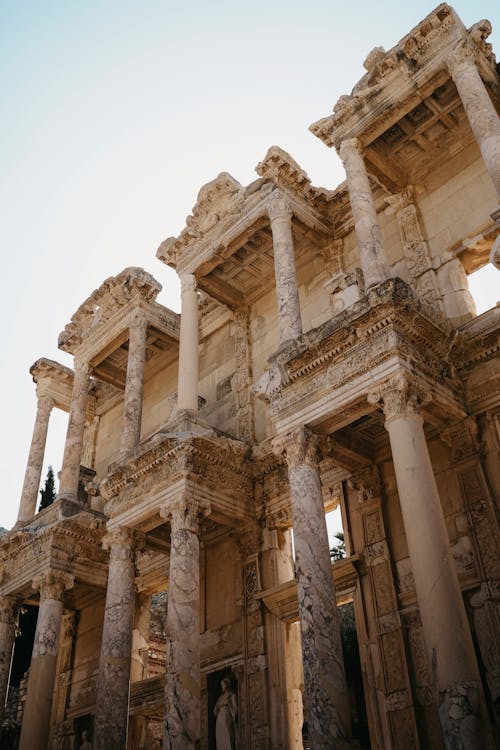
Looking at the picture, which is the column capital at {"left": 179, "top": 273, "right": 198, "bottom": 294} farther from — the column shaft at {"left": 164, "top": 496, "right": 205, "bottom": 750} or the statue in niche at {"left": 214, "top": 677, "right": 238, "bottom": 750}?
the statue in niche at {"left": 214, "top": 677, "right": 238, "bottom": 750}

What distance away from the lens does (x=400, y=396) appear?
10695 millimetres

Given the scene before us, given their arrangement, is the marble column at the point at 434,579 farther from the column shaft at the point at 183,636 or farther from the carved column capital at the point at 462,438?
the column shaft at the point at 183,636

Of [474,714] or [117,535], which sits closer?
[474,714]

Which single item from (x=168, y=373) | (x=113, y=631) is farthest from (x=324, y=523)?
(x=168, y=373)

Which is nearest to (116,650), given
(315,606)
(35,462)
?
(315,606)

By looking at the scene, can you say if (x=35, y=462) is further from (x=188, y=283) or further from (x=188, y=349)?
(x=188, y=283)

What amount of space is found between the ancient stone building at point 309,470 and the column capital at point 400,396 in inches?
1.6

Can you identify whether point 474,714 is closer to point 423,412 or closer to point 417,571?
point 417,571

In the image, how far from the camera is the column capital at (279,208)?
50.0 ft

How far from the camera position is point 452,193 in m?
14.6

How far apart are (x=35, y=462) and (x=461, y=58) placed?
1398cm

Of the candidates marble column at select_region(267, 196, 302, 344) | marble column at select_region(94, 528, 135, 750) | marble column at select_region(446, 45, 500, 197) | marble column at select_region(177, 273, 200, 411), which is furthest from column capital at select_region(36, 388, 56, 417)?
marble column at select_region(446, 45, 500, 197)

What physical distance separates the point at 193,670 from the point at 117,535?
3621 millimetres

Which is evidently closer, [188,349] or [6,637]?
[188,349]
